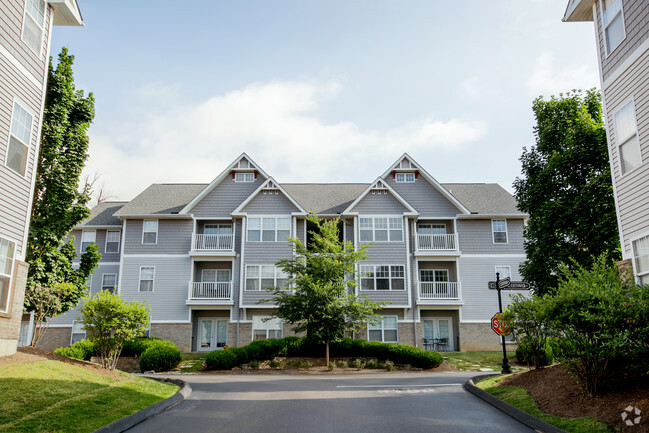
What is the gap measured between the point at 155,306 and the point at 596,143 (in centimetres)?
2406

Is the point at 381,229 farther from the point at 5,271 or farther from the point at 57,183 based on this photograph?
the point at 5,271

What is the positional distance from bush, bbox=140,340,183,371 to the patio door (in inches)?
601

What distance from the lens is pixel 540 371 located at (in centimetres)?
1232

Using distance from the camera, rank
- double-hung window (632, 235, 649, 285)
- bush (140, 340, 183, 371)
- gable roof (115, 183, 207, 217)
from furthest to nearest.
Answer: gable roof (115, 183, 207, 217)
bush (140, 340, 183, 371)
double-hung window (632, 235, 649, 285)

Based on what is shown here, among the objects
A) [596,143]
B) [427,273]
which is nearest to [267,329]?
[427,273]

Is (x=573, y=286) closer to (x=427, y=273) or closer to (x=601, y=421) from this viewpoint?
(x=601, y=421)

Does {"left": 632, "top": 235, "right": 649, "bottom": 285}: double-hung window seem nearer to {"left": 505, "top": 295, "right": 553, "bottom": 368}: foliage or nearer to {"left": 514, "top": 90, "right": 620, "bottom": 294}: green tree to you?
{"left": 505, "top": 295, "right": 553, "bottom": 368}: foliage

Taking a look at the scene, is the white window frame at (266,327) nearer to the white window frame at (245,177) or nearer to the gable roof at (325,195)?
the gable roof at (325,195)

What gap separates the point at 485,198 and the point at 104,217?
24537mm

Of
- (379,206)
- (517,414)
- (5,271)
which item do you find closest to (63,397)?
(5,271)

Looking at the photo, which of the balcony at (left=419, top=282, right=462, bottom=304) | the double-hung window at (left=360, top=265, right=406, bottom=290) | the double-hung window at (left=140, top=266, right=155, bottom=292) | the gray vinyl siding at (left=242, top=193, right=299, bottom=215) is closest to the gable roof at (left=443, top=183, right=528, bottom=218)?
the balcony at (left=419, top=282, right=462, bottom=304)

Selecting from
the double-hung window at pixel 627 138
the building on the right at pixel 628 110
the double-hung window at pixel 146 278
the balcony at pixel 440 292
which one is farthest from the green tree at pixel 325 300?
the double-hung window at pixel 627 138

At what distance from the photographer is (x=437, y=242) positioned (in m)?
31.3

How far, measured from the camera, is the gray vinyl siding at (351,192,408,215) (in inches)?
1230
